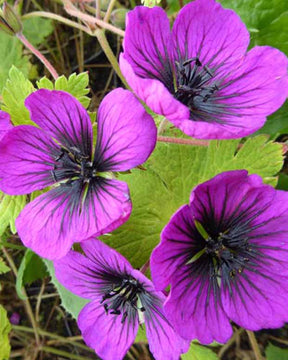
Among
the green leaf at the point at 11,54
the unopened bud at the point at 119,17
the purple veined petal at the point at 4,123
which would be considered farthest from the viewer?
the green leaf at the point at 11,54

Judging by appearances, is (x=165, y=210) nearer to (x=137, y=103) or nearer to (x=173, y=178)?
(x=173, y=178)

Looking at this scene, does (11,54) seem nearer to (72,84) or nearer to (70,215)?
(72,84)

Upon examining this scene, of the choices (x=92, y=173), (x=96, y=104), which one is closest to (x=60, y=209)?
(x=92, y=173)

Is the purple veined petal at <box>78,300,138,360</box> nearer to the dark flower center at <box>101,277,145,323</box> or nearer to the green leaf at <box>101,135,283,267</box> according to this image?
the dark flower center at <box>101,277,145,323</box>

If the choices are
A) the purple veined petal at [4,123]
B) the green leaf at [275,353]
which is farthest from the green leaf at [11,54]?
the green leaf at [275,353]

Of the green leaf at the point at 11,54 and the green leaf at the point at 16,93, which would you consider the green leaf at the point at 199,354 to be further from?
the green leaf at the point at 11,54

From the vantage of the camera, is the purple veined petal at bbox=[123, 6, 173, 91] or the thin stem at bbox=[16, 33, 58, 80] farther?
the thin stem at bbox=[16, 33, 58, 80]

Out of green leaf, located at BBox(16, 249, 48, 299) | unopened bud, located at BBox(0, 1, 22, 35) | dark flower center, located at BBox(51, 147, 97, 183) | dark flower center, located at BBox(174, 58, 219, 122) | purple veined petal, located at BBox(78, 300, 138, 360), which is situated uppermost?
unopened bud, located at BBox(0, 1, 22, 35)

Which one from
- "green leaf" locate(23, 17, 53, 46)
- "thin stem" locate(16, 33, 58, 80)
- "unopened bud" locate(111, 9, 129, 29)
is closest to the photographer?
"thin stem" locate(16, 33, 58, 80)

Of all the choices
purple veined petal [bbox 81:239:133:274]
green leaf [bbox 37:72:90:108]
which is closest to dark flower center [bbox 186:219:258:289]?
purple veined petal [bbox 81:239:133:274]
